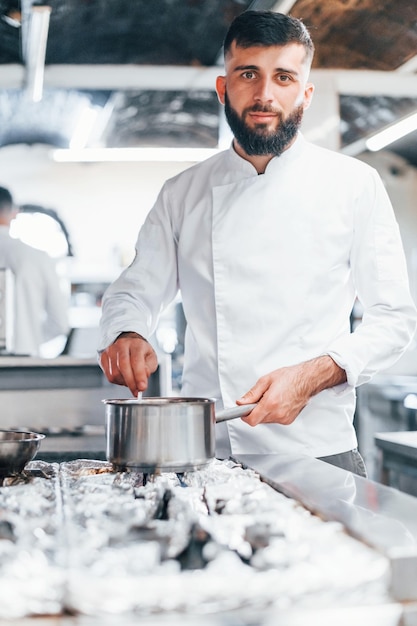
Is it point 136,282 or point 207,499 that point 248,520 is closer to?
point 207,499

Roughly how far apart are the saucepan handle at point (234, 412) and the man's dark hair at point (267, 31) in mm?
898

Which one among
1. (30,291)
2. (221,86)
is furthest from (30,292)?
(221,86)

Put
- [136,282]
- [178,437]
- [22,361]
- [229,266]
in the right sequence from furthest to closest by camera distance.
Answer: [22,361], [136,282], [229,266], [178,437]

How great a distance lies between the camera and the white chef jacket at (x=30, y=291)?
4.20 meters

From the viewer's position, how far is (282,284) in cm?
174

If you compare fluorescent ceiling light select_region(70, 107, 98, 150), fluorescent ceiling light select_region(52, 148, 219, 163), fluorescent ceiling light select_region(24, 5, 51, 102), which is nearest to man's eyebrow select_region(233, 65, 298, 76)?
fluorescent ceiling light select_region(24, 5, 51, 102)

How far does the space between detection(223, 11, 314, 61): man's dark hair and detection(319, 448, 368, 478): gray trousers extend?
36.7 inches

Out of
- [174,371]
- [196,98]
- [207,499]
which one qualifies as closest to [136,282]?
[207,499]

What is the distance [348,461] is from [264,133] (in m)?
0.78

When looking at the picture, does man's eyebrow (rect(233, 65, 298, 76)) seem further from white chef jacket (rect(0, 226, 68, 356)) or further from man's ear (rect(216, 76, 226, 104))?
white chef jacket (rect(0, 226, 68, 356))

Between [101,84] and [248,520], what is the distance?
16.4ft

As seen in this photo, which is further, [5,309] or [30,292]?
[30,292]

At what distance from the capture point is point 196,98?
22.3 feet

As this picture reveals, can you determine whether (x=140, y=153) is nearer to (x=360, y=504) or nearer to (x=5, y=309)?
(x=5, y=309)
